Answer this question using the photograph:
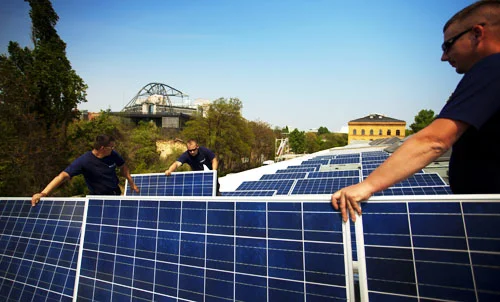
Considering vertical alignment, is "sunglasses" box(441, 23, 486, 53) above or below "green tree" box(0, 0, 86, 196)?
below

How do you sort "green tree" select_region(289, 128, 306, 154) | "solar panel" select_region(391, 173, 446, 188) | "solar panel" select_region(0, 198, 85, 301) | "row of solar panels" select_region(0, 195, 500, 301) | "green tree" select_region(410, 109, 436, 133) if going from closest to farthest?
"row of solar panels" select_region(0, 195, 500, 301)
"solar panel" select_region(0, 198, 85, 301)
"solar panel" select_region(391, 173, 446, 188)
"green tree" select_region(410, 109, 436, 133)
"green tree" select_region(289, 128, 306, 154)

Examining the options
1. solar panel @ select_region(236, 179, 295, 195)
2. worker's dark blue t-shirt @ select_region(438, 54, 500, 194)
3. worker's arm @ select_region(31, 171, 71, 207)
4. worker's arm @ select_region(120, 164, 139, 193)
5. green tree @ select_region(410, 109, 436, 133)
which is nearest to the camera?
worker's dark blue t-shirt @ select_region(438, 54, 500, 194)

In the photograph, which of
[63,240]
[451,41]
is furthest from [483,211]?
[63,240]

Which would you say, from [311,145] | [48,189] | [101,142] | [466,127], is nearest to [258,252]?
[466,127]

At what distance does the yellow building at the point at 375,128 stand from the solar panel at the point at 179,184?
76.0m

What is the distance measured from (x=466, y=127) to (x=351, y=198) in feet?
3.03

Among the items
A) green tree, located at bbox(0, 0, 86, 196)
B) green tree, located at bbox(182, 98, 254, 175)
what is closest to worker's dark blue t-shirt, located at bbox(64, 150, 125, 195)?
green tree, located at bbox(0, 0, 86, 196)

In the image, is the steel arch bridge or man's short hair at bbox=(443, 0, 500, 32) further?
the steel arch bridge

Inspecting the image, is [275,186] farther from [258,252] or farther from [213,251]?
[258,252]

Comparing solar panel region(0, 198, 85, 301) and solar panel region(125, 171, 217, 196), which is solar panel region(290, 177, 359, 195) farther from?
solar panel region(0, 198, 85, 301)

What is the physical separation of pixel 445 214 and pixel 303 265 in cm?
126

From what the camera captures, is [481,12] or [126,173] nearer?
[481,12]

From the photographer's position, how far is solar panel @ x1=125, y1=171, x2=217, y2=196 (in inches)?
282

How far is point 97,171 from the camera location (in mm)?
6395
